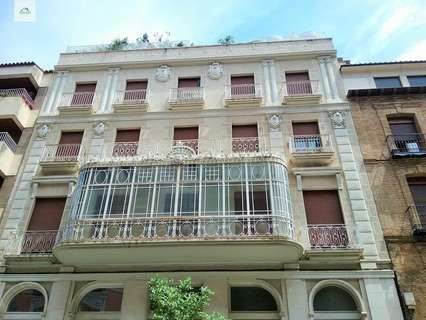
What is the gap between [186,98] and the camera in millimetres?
16094

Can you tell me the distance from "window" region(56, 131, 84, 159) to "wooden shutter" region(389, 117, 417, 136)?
13.1 metres

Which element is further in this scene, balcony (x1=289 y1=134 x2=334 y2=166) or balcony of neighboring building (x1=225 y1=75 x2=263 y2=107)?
balcony of neighboring building (x1=225 y1=75 x2=263 y2=107)

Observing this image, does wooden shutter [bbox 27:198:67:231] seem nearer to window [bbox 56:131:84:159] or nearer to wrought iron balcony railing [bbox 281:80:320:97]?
window [bbox 56:131:84:159]

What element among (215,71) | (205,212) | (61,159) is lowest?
(205,212)

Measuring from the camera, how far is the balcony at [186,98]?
616 inches

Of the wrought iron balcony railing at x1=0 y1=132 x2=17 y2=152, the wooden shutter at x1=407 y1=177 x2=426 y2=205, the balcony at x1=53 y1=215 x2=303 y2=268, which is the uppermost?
the wrought iron balcony railing at x1=0 y1=132 x2=17 y2=152

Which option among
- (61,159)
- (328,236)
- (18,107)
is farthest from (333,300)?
(18,107)

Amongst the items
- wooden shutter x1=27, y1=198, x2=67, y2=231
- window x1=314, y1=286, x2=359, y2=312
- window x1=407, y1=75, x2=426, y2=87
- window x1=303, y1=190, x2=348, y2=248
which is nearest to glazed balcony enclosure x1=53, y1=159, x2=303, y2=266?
window x1=303, y1=190, x2=348, y2=248

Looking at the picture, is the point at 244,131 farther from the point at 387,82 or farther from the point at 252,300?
the point at 387,82

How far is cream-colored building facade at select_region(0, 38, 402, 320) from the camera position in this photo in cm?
1084

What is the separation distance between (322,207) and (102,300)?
26.4ft

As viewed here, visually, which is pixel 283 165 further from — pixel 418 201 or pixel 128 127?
pixel 128 127

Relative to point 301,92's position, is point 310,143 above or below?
below

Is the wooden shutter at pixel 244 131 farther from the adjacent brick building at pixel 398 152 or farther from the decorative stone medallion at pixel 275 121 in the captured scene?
the adjacent brick building at pixel 398 152
